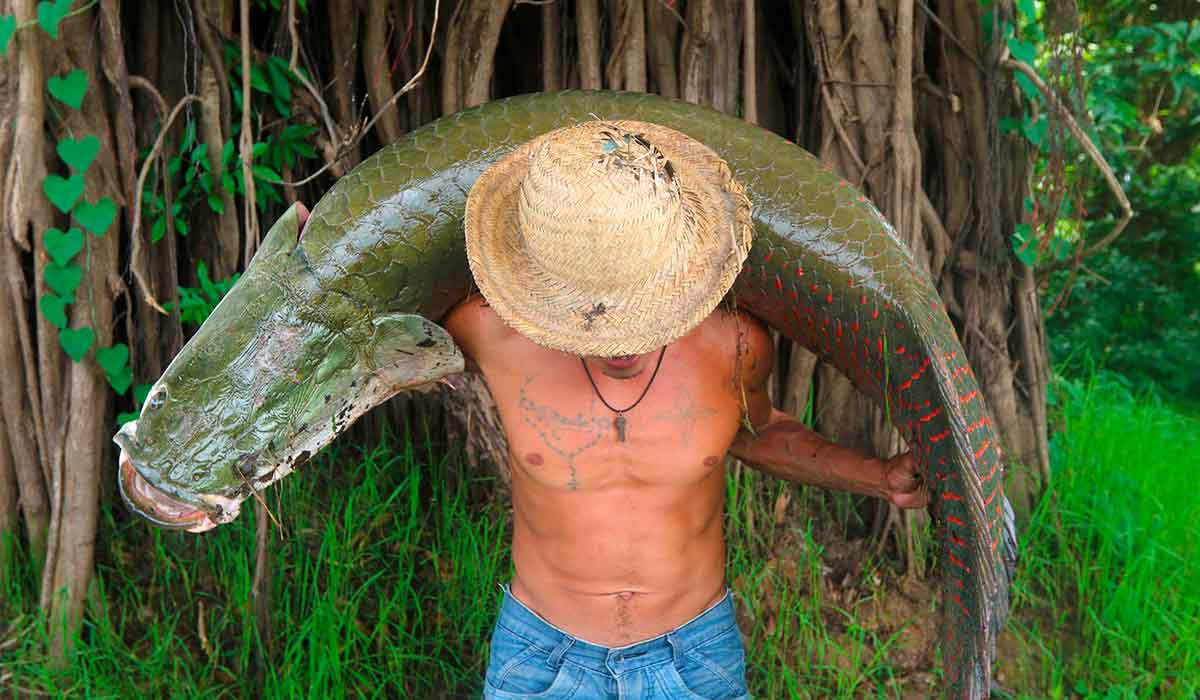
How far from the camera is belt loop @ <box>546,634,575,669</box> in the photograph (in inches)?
68.7

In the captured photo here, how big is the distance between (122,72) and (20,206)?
0.42 meters

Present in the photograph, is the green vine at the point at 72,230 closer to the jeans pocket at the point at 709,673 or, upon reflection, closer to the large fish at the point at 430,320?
the large fish at the point at 430,320

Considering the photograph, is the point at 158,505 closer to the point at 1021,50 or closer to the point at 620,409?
the point at 620,409

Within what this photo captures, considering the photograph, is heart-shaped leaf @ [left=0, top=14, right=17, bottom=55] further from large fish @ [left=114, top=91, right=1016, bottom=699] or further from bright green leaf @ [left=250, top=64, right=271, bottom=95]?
large fish @ [left=114, top=91, right=1016, bottom=699]

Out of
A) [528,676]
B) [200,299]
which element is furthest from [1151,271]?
[200,299]

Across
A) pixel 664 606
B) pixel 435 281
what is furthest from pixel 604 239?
pixel 664 606

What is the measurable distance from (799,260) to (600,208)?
54 cm

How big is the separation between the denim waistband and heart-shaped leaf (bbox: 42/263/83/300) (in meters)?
1.48

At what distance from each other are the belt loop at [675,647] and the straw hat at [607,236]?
64 cm

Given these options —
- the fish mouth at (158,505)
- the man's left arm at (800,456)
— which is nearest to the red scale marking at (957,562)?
the man's left arm at (800,456)

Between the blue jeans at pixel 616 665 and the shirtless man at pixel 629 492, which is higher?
the shirtless man at pixel 629 492

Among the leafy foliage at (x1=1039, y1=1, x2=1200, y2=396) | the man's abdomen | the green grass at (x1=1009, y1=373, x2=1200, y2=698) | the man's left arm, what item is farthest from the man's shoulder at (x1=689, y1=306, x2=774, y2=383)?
the leafy foliage at (x1=1039, y1=1, x2=1200, y2=396)

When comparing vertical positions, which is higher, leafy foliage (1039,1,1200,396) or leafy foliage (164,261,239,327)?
leafy foliage (164,261,239,327)

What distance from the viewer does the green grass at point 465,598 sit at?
2.47 m
